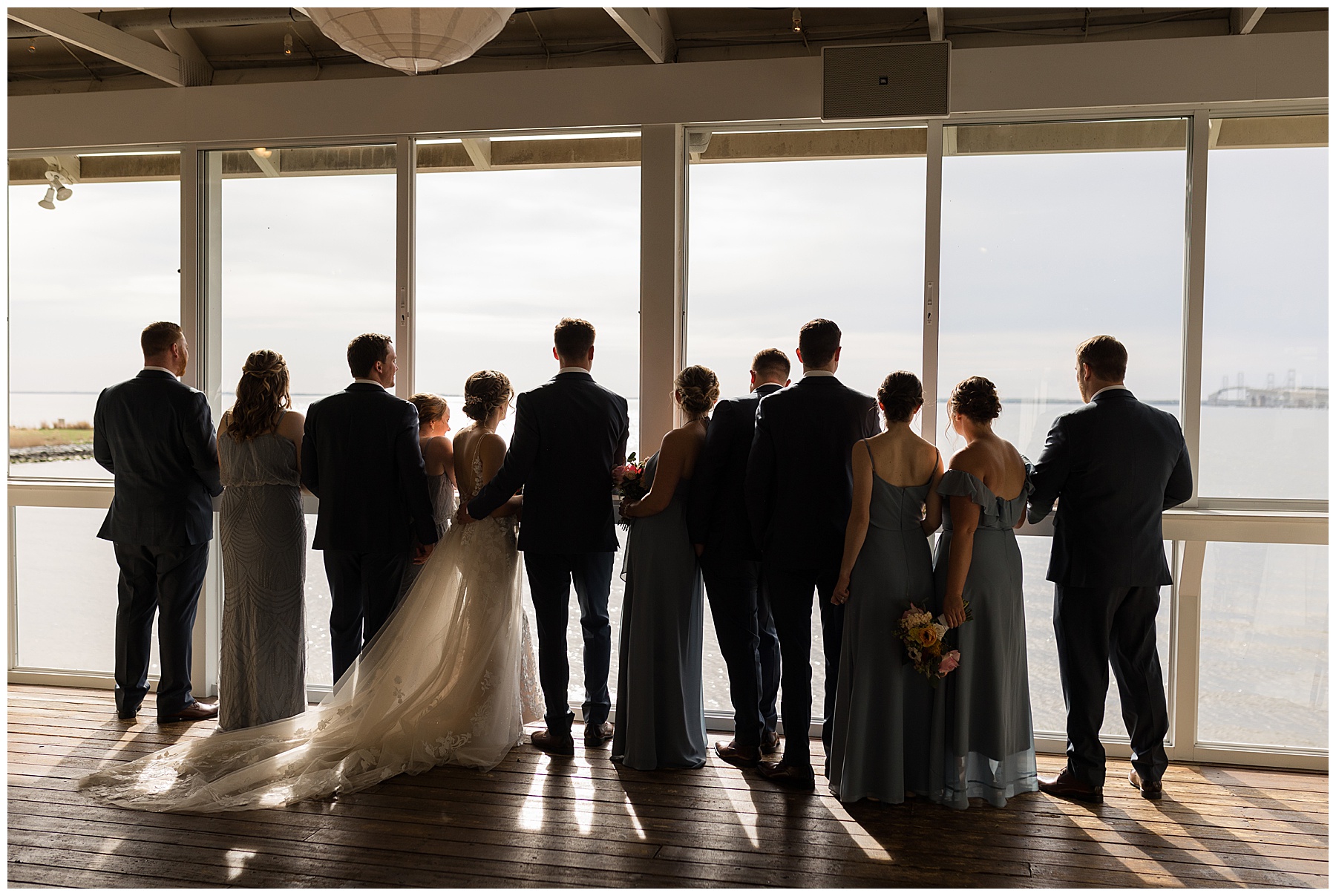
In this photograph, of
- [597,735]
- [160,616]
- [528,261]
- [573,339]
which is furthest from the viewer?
[528,261]

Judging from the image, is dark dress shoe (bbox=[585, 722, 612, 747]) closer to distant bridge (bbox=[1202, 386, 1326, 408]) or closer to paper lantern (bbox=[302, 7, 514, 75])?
paper lantern (bbox=[302, 7, 514, 75])

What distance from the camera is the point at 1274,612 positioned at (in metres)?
4.57

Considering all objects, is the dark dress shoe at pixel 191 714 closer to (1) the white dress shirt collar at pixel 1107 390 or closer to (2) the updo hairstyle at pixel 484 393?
(2) the updo hairstyle at pixel 484 393

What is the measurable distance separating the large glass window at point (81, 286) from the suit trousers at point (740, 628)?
11.4ft

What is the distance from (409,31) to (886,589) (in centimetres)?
252

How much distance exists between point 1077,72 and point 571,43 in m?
2.48

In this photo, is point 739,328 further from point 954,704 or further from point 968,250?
point 954,704

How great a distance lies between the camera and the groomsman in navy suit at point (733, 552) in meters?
4.12

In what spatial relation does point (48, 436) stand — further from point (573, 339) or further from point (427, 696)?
point (573, 339)

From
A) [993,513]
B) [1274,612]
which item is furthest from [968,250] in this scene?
[1274,612]

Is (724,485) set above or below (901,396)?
below

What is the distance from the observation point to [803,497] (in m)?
3.91

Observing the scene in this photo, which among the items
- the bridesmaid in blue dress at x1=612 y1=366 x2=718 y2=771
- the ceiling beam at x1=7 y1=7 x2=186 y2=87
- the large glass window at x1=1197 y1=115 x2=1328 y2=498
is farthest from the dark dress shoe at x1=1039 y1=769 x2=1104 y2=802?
the ceiling beam at x1=7 y1=7 x2=186 y2=87

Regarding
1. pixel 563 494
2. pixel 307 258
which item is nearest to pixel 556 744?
pixel 563 494
